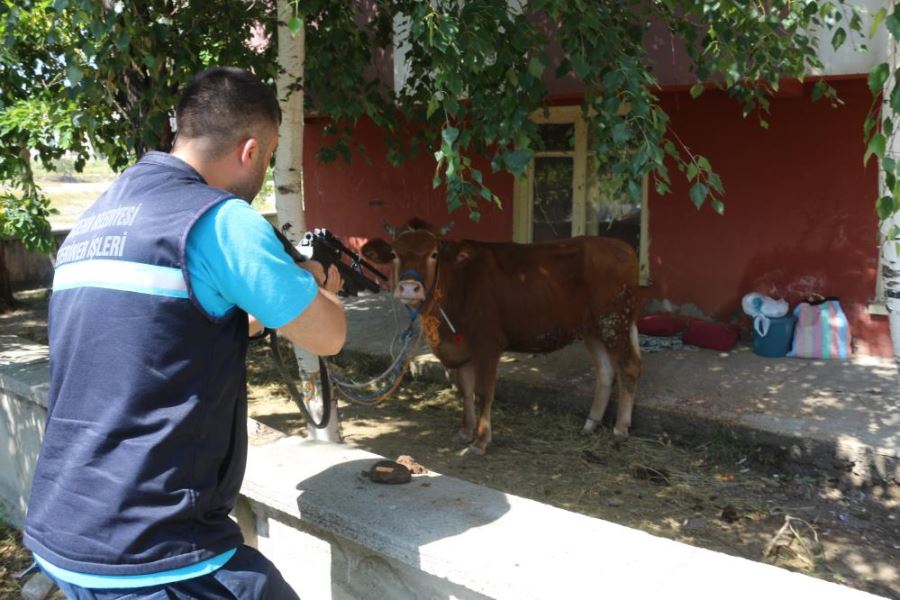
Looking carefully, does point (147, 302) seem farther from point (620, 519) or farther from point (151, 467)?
point (620, 519)

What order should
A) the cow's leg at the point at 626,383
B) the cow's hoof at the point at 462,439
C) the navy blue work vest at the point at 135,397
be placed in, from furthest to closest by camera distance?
the cow's leg at the point at 626,383 < the cow's hoof at the point at 462,439 < the navy blue work vest at the point at 135,397

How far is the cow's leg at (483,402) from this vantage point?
5754 millimetres

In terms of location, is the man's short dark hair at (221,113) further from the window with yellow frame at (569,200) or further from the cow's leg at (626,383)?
the window with yellow frame at (569,200)

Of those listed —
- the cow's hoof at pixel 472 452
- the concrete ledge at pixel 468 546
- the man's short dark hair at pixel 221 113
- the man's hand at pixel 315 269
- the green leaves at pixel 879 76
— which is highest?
the green leaves at pixel 879 76

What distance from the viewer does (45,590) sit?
129 inches

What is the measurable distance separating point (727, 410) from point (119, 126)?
454cm

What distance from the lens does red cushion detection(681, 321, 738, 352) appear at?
7586mm

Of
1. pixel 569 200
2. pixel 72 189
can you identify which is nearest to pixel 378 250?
pixel 569 200

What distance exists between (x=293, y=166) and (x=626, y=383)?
3.21 metres

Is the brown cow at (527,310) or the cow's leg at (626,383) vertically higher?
the brown cow at (527,310)

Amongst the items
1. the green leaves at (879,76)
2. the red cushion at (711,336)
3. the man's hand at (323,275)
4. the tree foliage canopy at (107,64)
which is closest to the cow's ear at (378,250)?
the tree foliage canopy at (107,64)

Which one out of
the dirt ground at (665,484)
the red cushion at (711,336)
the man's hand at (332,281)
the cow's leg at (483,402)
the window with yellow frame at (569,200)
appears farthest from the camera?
the window with yellow frame at (569,200)

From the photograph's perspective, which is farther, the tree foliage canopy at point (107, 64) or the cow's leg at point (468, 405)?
the cow's leg at point (468, 405)

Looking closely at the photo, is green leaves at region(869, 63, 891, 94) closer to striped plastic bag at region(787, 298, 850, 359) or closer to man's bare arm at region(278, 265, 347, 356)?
man's bare arm at region(278, 265, 347, 356)
